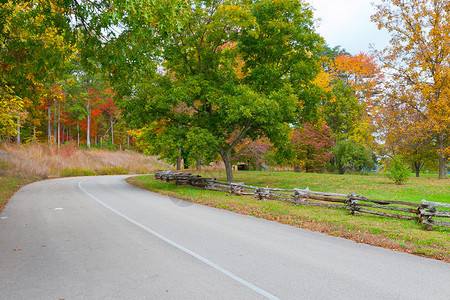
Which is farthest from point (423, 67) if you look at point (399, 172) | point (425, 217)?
point (425, 217)

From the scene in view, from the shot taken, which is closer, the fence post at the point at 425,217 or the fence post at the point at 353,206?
the fence post at the point at 425,217

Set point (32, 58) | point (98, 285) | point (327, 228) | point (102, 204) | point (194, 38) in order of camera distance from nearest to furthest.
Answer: point (98, 285)
point (327, 228)
point (32, 58)
point (102, 204)
point (194, 38)

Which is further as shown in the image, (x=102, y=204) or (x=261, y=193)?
(x=261, y=193)

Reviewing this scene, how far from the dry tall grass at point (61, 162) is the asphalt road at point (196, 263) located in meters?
19.3

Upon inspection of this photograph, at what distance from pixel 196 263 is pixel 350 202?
728 centimetres

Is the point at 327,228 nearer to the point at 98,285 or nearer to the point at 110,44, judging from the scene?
the point at 98,285

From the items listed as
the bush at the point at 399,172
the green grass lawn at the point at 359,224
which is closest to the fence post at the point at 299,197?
the green grass lawn at the point at 359,224

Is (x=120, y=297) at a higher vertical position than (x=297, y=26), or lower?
lower

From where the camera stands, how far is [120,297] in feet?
13.9

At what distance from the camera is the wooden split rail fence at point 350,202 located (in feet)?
28.5

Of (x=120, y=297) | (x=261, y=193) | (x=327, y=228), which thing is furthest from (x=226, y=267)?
(x=261, y=193)

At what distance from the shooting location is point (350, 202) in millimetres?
10781

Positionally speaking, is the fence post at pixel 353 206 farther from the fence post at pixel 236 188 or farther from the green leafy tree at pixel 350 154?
the green leafy tree at pixel 350 154

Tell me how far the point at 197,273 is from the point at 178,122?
15230mm
